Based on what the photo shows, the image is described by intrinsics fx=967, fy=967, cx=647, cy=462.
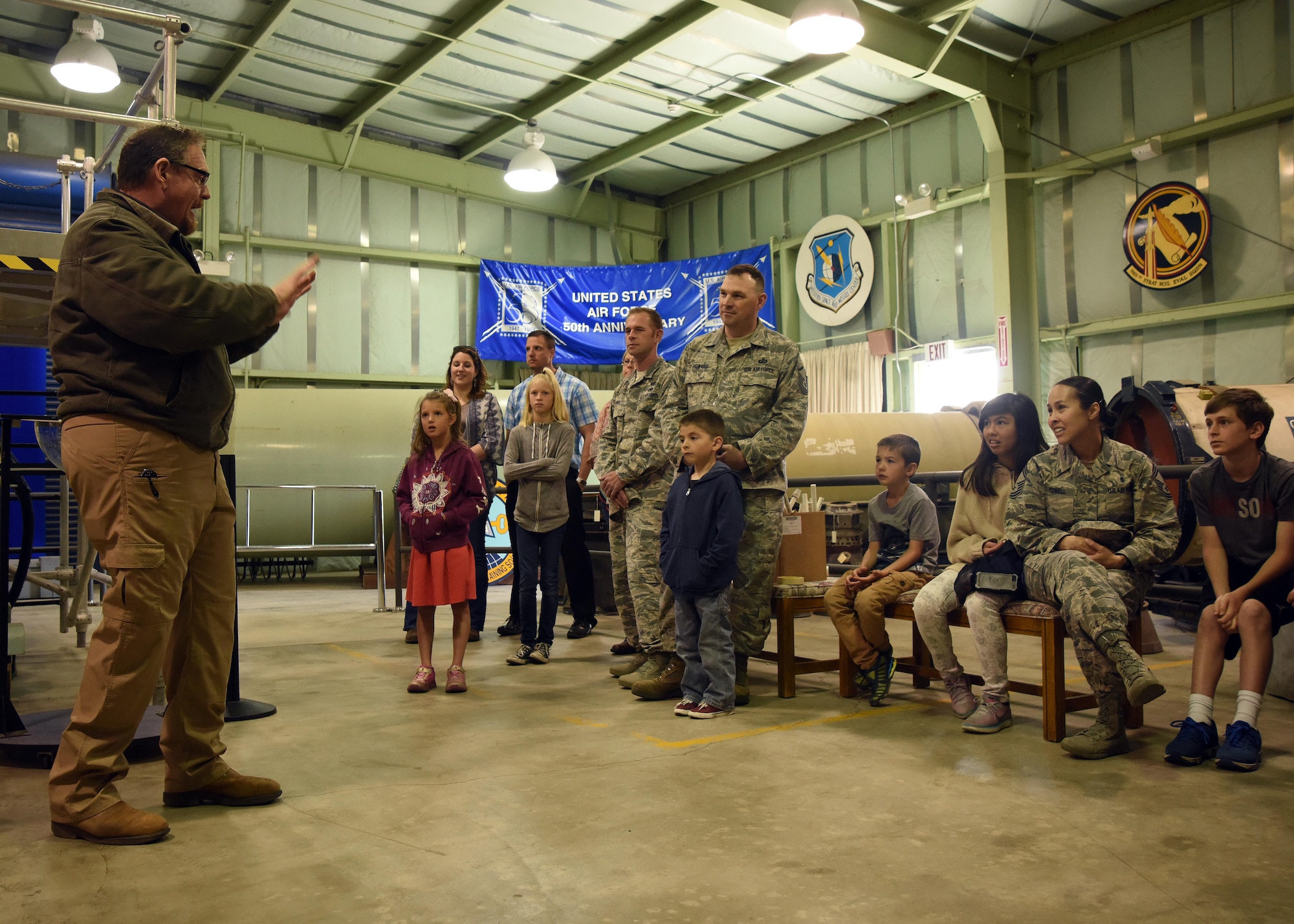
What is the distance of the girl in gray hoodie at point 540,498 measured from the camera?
A: 5.03 meters

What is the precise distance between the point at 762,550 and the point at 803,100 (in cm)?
1010

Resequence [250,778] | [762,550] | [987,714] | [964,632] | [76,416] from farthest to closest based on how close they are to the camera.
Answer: [964,632]
[762,550]
[987,714]
[250,778]
[76,416]

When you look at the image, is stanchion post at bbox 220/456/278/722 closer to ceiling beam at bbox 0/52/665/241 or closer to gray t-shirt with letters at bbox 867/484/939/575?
gray t-shirt with letters at bbox 867/484/939/575

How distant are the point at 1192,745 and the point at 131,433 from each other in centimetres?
311

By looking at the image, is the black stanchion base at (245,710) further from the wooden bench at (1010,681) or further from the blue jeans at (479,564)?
the wooden bench at (1010,681)

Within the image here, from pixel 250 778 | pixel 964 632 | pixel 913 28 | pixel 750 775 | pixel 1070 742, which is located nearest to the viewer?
pixel 250 778

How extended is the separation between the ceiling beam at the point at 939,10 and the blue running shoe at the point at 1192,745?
8104mm

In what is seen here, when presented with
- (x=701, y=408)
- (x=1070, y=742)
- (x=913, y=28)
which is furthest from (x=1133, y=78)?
(x=1070, y=742)

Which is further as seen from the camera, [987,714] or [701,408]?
[701,408]

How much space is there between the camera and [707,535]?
3605mm

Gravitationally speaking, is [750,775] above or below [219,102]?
below

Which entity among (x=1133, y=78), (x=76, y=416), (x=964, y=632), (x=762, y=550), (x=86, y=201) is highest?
(x=1133, y=78)

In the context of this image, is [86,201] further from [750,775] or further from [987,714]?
[987,714]

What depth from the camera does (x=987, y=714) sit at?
11.1 feet
